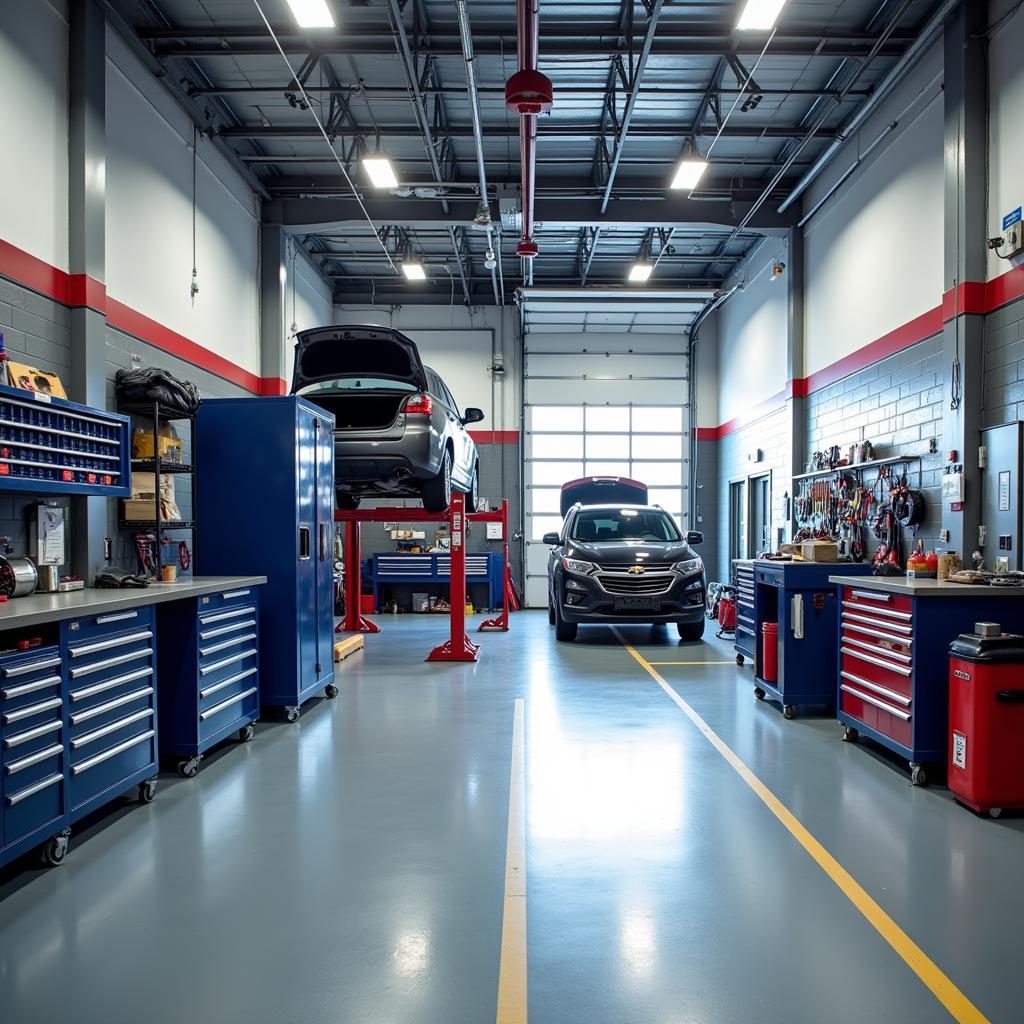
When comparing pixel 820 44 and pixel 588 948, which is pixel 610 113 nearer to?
pixel 820 44

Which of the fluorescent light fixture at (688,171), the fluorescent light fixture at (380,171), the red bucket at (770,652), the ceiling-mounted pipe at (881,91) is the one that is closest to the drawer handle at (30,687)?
the red bucket at (770,652)

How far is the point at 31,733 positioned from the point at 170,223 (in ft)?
20.3

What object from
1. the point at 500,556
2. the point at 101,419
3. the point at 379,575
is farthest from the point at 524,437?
the point at 101,419

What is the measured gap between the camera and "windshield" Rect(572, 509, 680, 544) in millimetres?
9055

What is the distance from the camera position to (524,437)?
14.5m

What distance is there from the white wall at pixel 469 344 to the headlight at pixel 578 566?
6.70 meters

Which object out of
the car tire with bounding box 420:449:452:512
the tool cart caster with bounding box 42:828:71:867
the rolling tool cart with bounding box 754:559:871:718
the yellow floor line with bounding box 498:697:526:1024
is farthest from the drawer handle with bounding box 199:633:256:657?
the rolling tool cart with bounding box 754:559:871:718

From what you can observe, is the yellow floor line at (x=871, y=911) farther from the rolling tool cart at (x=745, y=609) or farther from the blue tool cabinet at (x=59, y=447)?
the blue tool cabinet at (x=59, y=447)

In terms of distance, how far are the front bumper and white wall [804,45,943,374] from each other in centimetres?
332

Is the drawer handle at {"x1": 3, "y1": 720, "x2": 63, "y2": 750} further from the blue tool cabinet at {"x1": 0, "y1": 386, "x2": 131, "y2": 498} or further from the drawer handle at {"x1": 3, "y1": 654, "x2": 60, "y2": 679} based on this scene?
the blue tool cabinet at {"x1": 0, "y1": 386, "x2": 131, "y2": 498}

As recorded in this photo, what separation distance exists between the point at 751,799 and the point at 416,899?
5.90 feet

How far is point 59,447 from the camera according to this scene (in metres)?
4.33

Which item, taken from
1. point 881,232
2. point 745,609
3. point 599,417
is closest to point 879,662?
point 745,609

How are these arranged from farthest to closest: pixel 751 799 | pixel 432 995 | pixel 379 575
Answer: pixel 379 575, pixel 751 799, pixel 432 995
